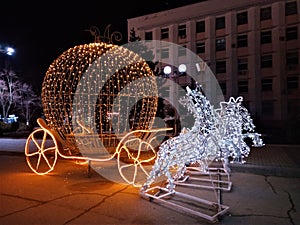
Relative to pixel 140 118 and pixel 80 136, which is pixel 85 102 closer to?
pixel 80 136

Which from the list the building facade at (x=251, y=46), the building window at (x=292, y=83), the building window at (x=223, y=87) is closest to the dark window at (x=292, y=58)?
the building facade at (x=251, y=46)

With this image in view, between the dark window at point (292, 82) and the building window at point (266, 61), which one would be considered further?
the building window at point (266, 61)

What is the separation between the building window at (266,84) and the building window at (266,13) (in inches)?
251

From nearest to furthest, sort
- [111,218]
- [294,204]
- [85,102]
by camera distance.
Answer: [111,218]
[294,204]
[85,102]

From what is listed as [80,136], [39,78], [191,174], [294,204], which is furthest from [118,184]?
[39,78]

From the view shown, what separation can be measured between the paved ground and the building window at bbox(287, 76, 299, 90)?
950 inches

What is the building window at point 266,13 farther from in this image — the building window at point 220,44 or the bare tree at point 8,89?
the bare tree at point 8,89

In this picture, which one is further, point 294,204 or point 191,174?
point 191,174

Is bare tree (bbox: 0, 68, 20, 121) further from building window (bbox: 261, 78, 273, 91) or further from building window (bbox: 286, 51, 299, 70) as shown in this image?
building window (bbox: 286, 51, 299, 70)

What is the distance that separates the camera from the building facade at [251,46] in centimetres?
2889

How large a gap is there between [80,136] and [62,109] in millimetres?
755

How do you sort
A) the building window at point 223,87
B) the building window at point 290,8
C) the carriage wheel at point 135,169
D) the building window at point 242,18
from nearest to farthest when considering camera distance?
the carriage wheel at point 135,169 → the building window at point 290,8 → the building window at point 242,18 → the building window at point 223,87

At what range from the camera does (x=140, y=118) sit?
23.6 ft

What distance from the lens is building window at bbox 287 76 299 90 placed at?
28659 mm
